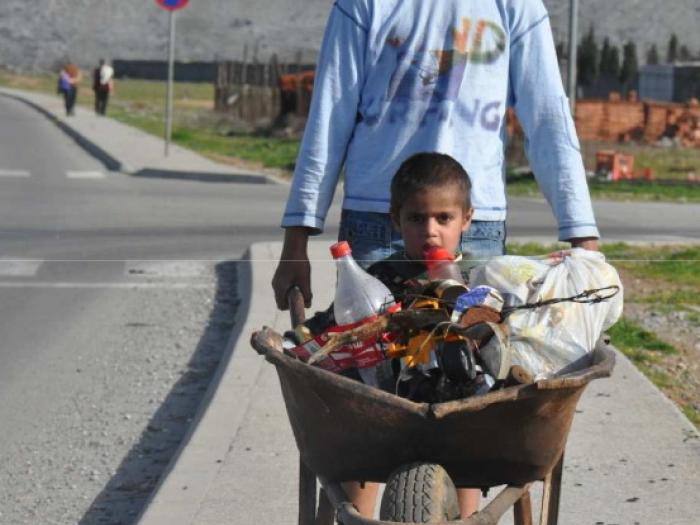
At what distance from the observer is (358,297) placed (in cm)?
390

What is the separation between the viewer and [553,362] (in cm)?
378

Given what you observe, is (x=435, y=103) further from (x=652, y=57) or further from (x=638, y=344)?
(x=652, y=57)

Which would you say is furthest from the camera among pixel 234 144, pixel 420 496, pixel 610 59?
pixel 610 59

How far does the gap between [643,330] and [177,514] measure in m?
4.77

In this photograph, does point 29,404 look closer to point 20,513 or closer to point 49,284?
point 20,513

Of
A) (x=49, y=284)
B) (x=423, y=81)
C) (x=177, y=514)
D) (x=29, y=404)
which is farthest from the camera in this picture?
(x=49, y=284)

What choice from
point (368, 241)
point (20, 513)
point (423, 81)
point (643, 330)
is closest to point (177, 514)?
point (20, 513)

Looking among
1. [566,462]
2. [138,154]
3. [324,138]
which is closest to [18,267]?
[566,462]

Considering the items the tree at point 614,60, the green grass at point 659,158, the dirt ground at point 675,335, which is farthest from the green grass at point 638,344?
the tree at point 614,60

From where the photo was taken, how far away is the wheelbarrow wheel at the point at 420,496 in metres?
3.50

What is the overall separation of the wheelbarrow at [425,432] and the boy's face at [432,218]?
45 cm

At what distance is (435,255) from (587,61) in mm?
41531

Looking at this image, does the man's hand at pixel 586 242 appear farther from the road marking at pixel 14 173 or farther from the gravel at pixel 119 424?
the road marking at pixel 14 173

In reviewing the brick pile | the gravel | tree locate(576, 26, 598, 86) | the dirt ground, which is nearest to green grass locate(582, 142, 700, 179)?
the brick pile
